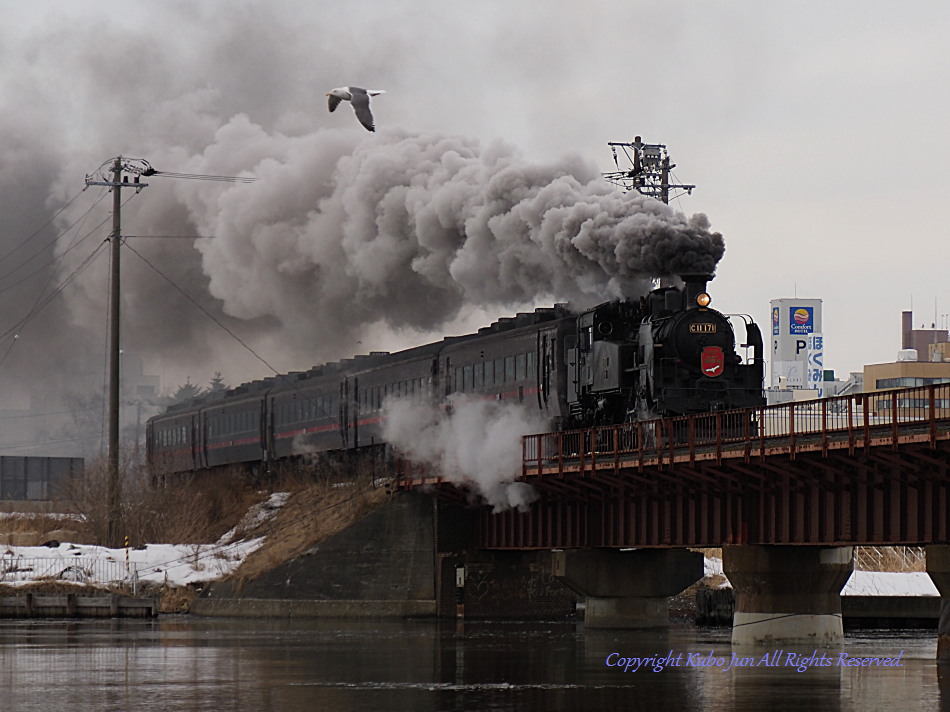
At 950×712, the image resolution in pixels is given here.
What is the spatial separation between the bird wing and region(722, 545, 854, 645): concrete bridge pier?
1937 cm

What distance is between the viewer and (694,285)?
45219mm

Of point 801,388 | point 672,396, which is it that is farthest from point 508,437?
point 801,388

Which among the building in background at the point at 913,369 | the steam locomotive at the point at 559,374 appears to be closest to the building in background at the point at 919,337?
the building in background at the point at 913,369

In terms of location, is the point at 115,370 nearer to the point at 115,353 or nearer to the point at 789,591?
the point at 115,353

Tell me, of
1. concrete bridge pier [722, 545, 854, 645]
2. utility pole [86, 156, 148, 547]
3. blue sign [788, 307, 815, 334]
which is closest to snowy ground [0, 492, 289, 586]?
utility pole [86, 156, 148, 547]

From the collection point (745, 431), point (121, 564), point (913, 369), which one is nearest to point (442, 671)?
point (745, 431)

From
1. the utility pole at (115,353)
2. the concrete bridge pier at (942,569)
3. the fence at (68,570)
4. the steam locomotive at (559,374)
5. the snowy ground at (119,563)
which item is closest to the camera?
the concrete bridge pier at (942,569)

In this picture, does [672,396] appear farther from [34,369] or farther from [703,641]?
[34,369]

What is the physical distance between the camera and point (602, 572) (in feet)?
167

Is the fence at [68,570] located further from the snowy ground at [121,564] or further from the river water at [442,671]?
the river water at [442,671]

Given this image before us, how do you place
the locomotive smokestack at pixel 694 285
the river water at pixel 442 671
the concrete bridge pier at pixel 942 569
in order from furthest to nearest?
1. the locomotive smokestack at pixel 694 285
2. the concrete bridge pier at pixel 942 569
3. the river water at pixel 442 671

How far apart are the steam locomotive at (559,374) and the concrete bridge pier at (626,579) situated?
14.6 feet

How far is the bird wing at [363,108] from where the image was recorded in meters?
53.6

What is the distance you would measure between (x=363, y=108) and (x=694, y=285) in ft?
46.7
